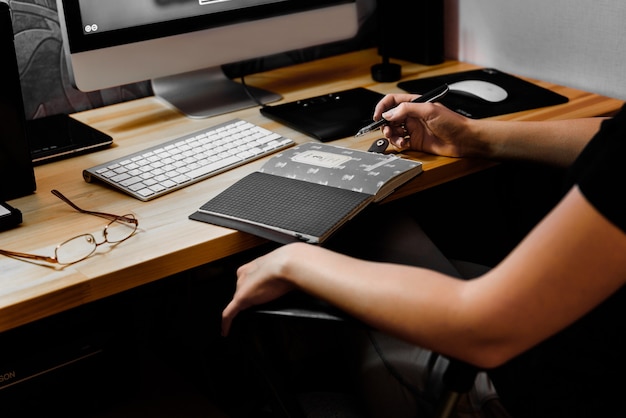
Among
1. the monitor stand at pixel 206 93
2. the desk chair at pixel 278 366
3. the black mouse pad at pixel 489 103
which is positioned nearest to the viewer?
the desk chair at pixel 278 366

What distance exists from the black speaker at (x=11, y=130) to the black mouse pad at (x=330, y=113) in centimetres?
47

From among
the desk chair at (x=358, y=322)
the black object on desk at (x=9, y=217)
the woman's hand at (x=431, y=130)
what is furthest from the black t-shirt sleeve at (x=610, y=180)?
the black object on desk at (x=9, y=217)

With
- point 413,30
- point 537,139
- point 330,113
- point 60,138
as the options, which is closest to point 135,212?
point 60,138

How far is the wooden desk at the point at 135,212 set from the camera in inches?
36.1

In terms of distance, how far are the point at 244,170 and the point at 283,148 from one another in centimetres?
10

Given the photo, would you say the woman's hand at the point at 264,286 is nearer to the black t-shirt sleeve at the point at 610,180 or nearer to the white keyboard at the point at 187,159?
the white keyboard at the point at 187,159

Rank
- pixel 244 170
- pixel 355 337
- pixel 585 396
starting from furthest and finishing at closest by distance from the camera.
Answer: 1. pixel 244 170
2. pixel 355 337
3. pixel 585 396

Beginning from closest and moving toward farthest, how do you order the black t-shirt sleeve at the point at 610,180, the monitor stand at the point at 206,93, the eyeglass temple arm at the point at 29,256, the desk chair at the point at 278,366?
the black t-shirt sleeve at the point at 610,180 < the desk chair at the point at 278,366 < the eyeglass temple arm at the point at 29,256 < the monitor stand at the point at 206,93

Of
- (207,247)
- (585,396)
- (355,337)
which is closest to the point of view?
(585,396)

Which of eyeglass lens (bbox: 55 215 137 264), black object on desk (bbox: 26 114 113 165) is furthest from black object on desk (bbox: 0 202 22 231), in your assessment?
black object on desk (bbox: 26 114 113 165)

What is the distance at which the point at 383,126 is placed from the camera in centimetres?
130

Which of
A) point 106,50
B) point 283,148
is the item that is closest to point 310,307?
point 283,148

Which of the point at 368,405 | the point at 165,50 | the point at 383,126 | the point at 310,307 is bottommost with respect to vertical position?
the point at 368,405

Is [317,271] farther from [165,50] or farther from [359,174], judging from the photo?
[165,50]
